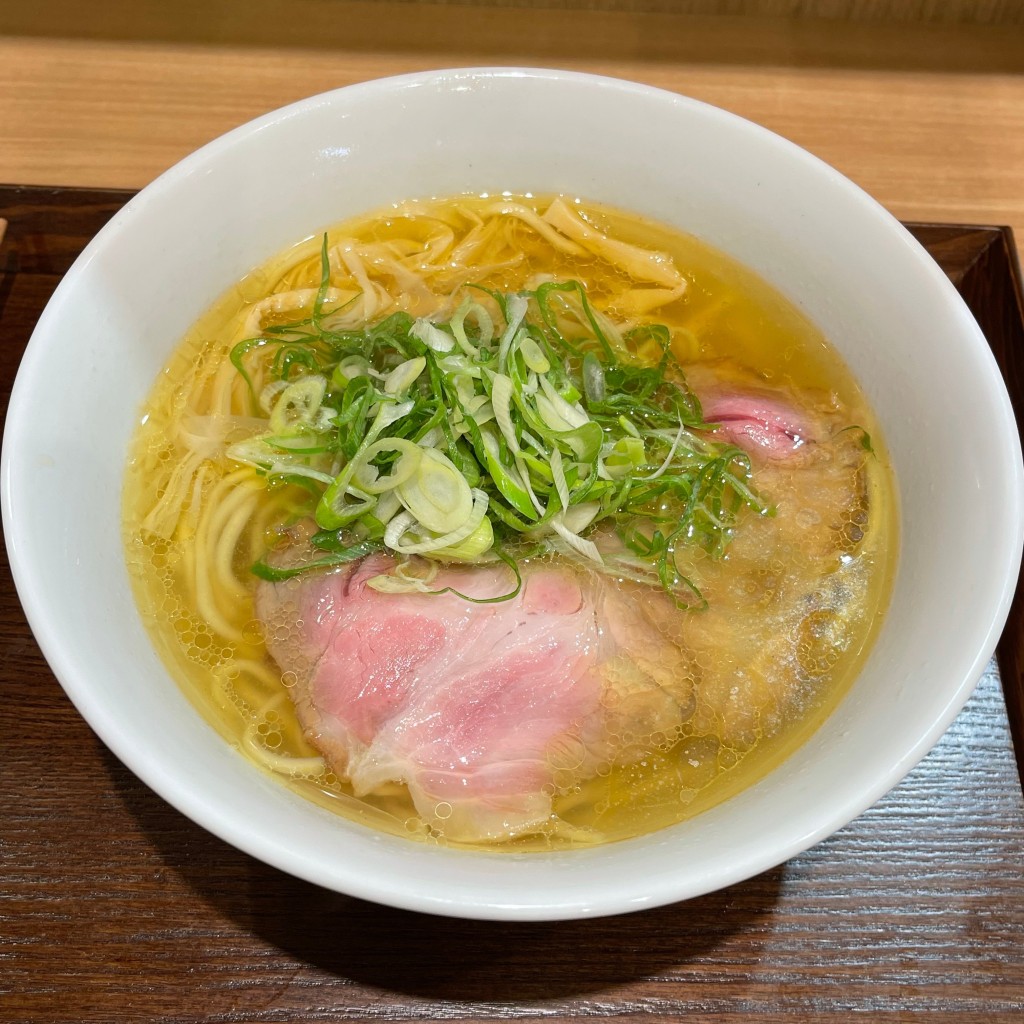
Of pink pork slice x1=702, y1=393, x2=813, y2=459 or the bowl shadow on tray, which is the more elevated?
pink pork slice x1=702, y1=393, x2=813, y2=459

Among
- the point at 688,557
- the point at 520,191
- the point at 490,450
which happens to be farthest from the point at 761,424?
the point at 520,191

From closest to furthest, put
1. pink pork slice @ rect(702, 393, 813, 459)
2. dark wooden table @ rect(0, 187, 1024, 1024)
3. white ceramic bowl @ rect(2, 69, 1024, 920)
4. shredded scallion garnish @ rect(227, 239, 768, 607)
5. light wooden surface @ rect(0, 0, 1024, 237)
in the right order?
white ceramic bowl @ rect(2, 69, 1024, 920) → dark wooden table @ rect(0, 187, 1024, 1024) → shredded scallion garnish @ rect(227, 239, 768, 607) → pink pork slice @ rect(702, 393, 813, 459) → light wooden surface @ rect(0, 0, 1024, 237)

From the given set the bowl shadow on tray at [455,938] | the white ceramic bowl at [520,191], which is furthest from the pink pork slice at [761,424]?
the bowl shadow on tray at [455,938]

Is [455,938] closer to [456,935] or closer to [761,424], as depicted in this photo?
[456,935]

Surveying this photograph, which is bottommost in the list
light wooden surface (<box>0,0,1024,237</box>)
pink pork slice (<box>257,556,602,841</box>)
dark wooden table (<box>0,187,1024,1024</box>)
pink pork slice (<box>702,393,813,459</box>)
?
dark wooden table (<box>0,187,1024,1024</box>)

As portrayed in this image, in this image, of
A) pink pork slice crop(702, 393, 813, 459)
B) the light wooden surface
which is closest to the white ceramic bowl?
pink pork slice crop(702, 393, 813, 459)

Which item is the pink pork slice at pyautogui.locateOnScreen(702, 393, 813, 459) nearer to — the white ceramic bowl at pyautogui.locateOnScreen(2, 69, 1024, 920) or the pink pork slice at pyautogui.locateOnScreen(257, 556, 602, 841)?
the white ceramic bowl at pyautogui.locateOnScreen(2, 69, 1024, 920)

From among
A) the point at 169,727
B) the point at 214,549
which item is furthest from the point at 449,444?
the point at 169,727
